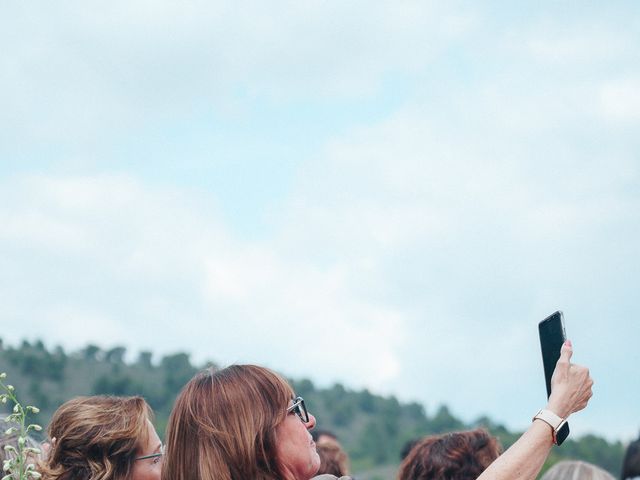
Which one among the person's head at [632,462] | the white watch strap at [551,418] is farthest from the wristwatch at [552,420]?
the person's head at [632,462]

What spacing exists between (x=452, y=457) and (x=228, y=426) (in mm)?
2002

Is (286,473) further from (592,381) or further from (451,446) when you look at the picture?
(451,446)

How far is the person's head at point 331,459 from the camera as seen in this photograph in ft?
21.9

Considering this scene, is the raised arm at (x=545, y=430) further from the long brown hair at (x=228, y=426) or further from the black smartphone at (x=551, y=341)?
the long brown hair at (x=228, y=426)

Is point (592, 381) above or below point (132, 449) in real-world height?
above

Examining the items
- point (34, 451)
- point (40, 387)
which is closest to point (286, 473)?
point (34, 451)

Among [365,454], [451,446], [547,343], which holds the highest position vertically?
[547,343]

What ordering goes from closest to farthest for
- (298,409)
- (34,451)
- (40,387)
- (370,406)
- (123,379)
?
(34,451), (298,409), (40,387), (123,379), (370,406)

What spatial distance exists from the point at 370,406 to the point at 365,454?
8.14m

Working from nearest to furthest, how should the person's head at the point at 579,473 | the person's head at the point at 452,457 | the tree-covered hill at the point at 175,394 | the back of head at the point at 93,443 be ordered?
the back of head at the point at 93,443, the person's head at the point at 452,457, the person's head at the point at 579,473, the tree-covered hill at the point at 175,394

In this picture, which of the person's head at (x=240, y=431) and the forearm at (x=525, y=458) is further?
the person's head at (x=240, y=431)

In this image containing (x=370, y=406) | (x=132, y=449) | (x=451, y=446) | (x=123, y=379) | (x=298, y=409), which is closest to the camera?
(x=298, y=409)

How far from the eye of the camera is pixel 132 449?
4516 millimetres

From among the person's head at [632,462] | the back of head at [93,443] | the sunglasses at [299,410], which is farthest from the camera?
the person's head at [632,462]
